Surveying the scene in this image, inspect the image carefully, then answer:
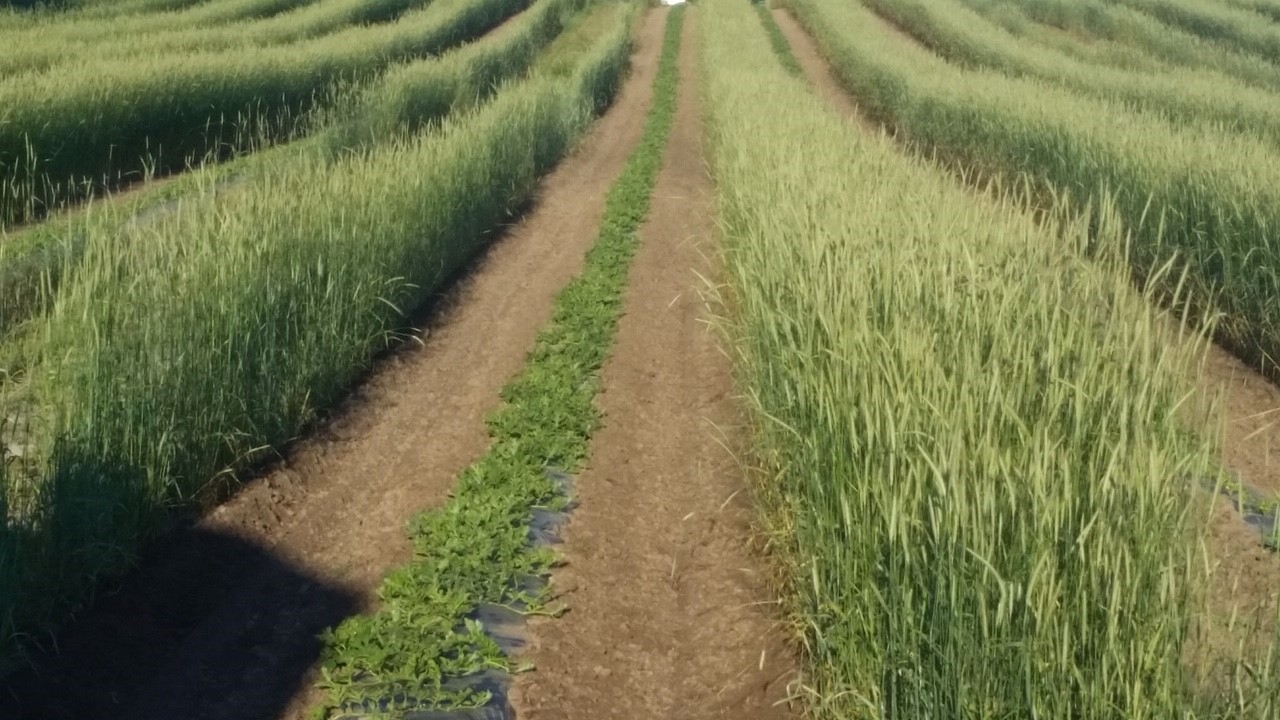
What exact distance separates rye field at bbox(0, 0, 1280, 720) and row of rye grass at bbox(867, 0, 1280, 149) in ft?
13.1

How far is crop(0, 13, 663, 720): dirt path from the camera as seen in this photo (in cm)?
472

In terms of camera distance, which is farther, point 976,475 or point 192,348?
point 192,348

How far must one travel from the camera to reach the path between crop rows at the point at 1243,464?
13.1ft

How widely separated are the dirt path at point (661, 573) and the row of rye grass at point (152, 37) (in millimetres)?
11498

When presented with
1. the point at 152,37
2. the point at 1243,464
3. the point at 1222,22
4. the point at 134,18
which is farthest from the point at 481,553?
the point at 1222,22

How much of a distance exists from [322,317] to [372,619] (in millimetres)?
3162

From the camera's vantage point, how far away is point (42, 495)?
5059mm

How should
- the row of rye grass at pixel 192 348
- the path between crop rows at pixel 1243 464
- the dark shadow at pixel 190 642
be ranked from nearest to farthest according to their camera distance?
1. the path between crop rows at pixel 1243 464
2. the dark shadow at pixel 190 642
3. the row of rye grass at pixel 192 348

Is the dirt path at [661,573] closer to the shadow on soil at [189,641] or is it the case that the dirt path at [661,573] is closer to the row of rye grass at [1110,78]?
the shadow on soil at [189,641]

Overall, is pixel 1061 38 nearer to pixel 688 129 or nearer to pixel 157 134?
pixel 688 129

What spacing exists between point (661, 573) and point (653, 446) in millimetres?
1662

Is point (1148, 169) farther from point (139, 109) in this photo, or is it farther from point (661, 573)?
point (139, 109)

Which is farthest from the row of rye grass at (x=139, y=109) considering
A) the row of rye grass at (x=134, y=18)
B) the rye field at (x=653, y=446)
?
the row of rye grass at (x=134, y=18)

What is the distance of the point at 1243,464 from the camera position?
754cm
